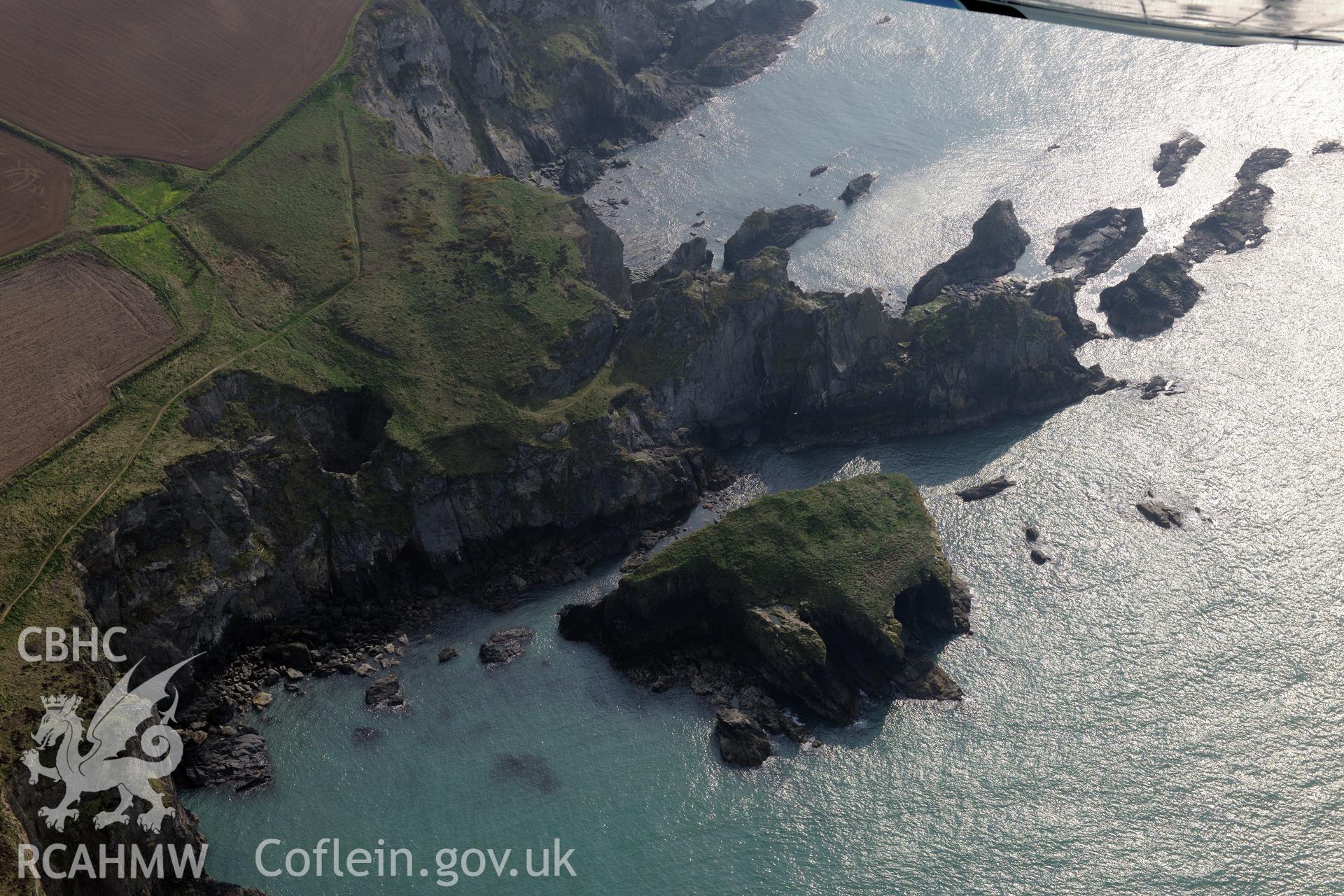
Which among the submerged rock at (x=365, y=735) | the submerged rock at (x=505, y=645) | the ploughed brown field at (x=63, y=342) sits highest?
the ploughed brown field at (x=63, y=342)

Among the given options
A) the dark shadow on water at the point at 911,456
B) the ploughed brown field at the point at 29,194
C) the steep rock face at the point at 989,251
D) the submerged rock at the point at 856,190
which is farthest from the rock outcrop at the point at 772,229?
the ploughed brown field at the point at 29,194

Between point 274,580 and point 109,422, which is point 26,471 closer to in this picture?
point 109,422

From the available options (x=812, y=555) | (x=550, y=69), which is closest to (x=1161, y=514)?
(x=812, y=555)

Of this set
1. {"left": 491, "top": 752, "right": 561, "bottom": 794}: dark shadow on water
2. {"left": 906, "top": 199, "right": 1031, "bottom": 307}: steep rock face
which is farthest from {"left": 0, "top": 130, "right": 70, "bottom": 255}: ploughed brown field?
{"left": 906, "top": 199, "right": 1031, "bottom": 307}: steep rock face

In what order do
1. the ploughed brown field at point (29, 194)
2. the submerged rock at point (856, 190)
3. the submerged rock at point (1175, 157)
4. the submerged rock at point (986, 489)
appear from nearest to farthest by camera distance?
the submerged rock at point (986, 489)
the ploughed brown field at point (29, 194)
the submerged rock at point (1175, 157)
the submerged rock at point (856, 190)

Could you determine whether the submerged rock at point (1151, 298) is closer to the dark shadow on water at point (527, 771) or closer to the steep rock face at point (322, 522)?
the steep rock face at point (322, 522)

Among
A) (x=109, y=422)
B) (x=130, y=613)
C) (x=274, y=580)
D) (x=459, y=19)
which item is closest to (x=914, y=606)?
(x=274, y=580)
